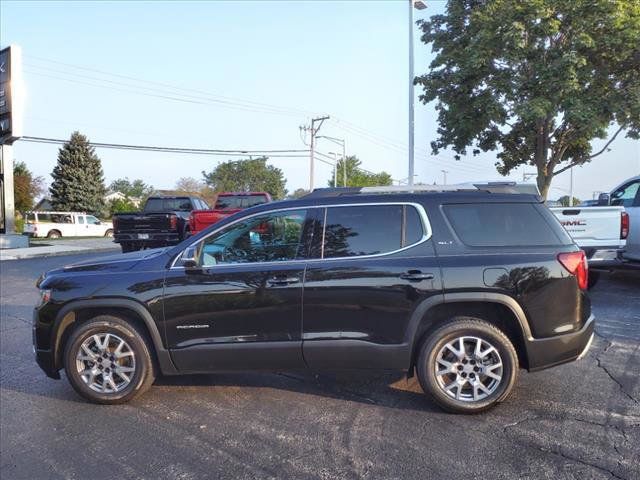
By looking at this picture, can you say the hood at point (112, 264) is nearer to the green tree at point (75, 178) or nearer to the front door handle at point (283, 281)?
the front door handle at point (283, 281)

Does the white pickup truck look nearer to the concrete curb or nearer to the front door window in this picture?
the front door window

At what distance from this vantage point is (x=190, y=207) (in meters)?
17.0

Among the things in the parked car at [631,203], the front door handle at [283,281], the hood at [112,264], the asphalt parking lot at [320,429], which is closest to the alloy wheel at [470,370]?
the asphalt parking lot at [320,429]

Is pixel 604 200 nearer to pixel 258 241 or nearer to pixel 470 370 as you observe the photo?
pixel 470 370

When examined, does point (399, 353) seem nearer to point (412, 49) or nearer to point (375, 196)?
point (375, 196)

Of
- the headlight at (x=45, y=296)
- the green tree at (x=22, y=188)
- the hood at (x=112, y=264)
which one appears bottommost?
the headlight at (x=45, y=296)

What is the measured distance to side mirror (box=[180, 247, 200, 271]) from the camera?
430 centimetres

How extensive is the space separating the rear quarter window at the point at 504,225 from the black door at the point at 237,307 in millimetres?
1289

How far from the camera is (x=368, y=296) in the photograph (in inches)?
161

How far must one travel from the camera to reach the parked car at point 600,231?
8.49m

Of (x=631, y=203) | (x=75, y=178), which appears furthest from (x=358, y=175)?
(x=631, y=203)

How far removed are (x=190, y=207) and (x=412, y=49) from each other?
1028 centimetres

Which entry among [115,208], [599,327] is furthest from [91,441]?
[115,208]

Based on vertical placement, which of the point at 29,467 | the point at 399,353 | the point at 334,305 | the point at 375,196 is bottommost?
the point at 29,467
